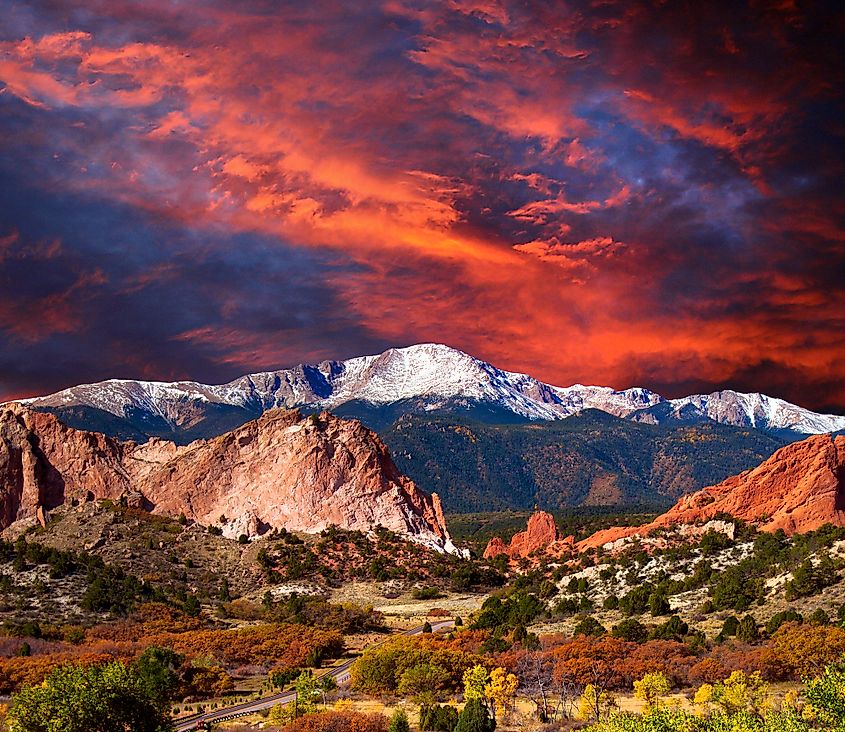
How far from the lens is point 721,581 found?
77.1 m

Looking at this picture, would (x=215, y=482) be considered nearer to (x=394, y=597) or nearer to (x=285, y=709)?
(x=394, y=597)

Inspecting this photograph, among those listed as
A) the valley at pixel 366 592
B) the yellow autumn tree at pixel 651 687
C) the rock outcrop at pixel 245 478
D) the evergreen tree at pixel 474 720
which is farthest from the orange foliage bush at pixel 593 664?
the rock outcrop at pixel 245 478

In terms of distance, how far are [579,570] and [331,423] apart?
50326mm

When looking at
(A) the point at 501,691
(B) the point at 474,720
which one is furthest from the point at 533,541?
(B) the point at 474,720

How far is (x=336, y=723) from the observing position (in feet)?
129

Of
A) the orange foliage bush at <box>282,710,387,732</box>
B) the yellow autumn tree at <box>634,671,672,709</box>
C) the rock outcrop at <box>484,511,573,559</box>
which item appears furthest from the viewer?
the rock outcrop at <box>484,511,573,559</box>

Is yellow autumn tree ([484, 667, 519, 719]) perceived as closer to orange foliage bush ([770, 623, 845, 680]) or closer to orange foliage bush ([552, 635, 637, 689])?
orange foliage bush ([552, 635, 637, 689])

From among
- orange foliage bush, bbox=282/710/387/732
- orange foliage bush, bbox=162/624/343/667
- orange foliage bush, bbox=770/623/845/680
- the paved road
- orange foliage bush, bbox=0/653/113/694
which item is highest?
orange foliage bush, bbox=770/623/845/680

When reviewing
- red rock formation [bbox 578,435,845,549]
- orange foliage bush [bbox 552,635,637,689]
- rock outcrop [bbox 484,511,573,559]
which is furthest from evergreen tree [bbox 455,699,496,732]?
rock outcrop [bbox 484,511,573,559]

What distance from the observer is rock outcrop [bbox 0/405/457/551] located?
395 ft

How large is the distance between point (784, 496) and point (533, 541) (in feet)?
151

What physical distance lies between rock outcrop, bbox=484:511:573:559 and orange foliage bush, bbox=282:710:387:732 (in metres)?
95.7

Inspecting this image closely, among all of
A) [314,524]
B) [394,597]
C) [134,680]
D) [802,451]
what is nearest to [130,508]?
[314,524]

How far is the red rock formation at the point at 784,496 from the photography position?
327ft
